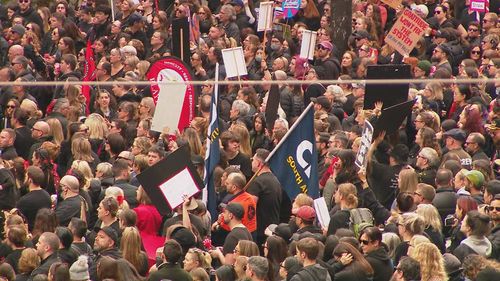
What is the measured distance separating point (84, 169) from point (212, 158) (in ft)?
4.23

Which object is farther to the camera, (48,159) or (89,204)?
(48,159)

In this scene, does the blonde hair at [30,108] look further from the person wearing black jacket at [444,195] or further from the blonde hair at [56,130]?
the person wearing black jacket at [444,195]

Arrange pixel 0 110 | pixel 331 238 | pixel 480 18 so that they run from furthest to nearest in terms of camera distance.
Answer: pixel 480 18 < pixel 0 110 < pixel 331 238

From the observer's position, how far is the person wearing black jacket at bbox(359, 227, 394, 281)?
1360 centimetres

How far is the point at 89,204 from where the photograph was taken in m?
15.9

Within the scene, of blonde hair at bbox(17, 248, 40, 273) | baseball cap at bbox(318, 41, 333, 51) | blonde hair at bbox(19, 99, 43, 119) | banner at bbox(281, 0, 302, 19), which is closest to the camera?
blonde hair at bbox(17, 248, 40, 273)

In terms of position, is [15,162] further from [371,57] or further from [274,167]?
[371,57]

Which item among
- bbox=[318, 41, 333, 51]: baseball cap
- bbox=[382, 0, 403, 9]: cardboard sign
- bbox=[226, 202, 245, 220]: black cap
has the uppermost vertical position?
bbox=[226, 202, 245, 220]: black cap

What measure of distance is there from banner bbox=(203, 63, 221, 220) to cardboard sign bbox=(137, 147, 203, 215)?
2.72 ft

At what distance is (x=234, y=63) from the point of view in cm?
2028

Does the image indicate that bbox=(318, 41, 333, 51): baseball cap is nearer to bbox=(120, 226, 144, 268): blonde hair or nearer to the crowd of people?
the crowd of people

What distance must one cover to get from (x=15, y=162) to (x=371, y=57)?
21.9 feet

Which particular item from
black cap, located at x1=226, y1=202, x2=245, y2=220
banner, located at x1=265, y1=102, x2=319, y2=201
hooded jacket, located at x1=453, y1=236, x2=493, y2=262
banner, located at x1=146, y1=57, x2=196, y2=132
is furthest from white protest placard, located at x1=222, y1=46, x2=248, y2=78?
hooded jacket, located at x1=453, y1=236, x2=493, y2=262

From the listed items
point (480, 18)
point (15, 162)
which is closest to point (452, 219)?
point (15, 162)
